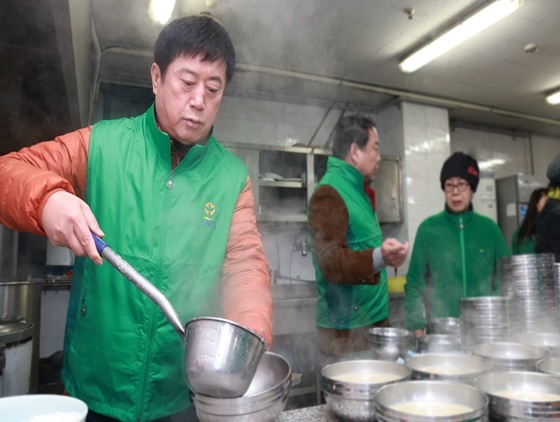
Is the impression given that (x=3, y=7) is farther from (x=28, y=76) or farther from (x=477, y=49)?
(x=477, y=49)

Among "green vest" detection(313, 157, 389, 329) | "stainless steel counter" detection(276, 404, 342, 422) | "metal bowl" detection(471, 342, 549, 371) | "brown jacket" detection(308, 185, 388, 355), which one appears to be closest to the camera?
"stainless steel counter" detection(276, 404, 342, 422)

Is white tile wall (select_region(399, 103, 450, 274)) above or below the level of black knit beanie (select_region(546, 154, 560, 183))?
above

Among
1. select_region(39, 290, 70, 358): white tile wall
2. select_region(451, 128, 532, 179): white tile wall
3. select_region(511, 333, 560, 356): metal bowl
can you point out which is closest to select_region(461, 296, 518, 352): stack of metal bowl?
select_region(511, 333, 560, 356): metal bowl

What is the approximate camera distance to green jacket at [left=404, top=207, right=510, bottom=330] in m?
2.63

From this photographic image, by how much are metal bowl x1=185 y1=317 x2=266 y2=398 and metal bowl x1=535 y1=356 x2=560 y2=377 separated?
88cm

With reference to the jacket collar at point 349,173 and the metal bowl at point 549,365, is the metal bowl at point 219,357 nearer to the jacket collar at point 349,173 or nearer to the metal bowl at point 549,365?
the metal bowl at point 549,365

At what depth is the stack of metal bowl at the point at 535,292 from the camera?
1.71 metres

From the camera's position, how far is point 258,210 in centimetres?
439

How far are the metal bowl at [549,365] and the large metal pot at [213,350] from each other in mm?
880

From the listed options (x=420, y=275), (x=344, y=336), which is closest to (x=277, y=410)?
(x=344, y=336)

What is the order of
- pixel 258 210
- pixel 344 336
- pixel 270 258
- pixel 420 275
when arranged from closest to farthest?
pixel 344 336 → pixel 420 275 → pixel 258 210 → pixel 270 258

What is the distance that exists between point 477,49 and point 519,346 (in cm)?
340

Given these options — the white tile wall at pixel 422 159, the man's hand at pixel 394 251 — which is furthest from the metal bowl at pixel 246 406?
the white tile wall at pixel 422 159

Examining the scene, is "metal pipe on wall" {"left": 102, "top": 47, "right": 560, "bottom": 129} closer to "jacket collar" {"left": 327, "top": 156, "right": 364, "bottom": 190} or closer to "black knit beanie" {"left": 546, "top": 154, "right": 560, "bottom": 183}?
"jacket collar" {"left": 327, "top": 156, "right": 364, "bottom": 190}
